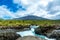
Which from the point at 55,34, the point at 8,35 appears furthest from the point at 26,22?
the point at 55,34

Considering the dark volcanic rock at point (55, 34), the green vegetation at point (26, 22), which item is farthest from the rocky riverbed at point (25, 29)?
the green vegetation at point (26, 22)

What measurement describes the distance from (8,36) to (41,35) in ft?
2.93

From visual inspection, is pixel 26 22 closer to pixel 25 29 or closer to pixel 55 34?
pixel 25 29

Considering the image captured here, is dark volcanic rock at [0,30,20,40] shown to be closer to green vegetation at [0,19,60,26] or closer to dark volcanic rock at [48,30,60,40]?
green vegetation at [0,19,60,26]

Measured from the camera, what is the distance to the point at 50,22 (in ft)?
14.2

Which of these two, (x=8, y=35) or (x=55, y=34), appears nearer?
(x=8, y=35)

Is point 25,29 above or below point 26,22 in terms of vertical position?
below

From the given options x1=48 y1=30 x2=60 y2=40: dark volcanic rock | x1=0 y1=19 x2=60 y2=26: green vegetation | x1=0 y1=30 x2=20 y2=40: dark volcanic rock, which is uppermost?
x1=0 y1=19 x2=60 y2=26: green vegetation

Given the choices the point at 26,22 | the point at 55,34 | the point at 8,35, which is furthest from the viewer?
the point at 55,34

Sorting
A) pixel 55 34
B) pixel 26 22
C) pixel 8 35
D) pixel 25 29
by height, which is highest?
pixel 26 22

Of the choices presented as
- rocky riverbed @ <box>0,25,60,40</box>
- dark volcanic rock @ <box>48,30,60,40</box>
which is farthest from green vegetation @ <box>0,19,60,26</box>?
dark volcanic rock @ <box>48,30,60,40</box>

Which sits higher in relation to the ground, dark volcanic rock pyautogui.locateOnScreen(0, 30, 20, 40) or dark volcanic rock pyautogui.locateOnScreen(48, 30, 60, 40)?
dark volcanic rock pyautogui.locateOnScreen(0, 30, 20, 40)

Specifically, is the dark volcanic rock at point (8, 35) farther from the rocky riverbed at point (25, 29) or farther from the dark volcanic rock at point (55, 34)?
the dark volcanic rock at point (55, 34)

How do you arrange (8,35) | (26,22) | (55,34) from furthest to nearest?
(55,34) → (26,22) → (8,35)
